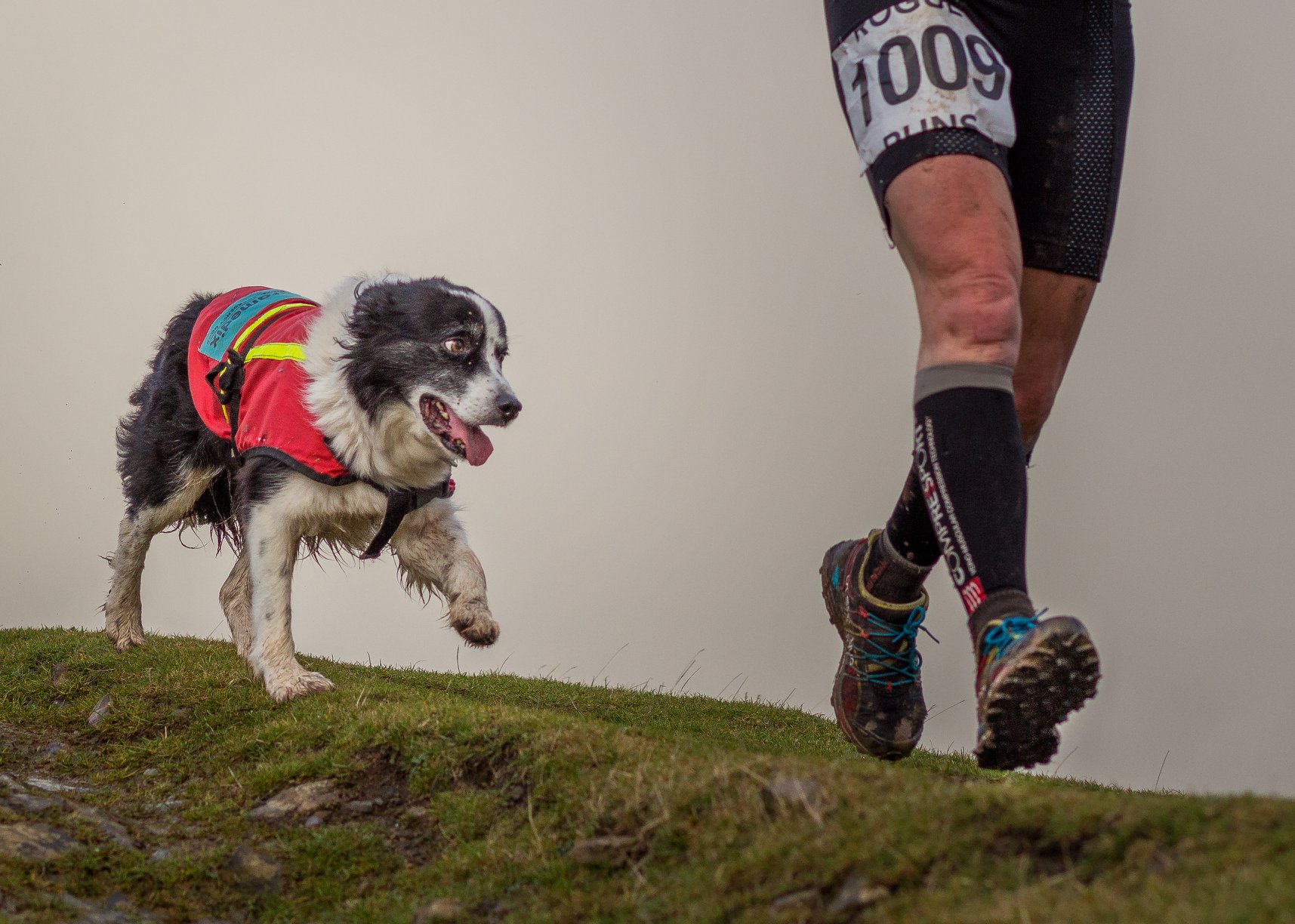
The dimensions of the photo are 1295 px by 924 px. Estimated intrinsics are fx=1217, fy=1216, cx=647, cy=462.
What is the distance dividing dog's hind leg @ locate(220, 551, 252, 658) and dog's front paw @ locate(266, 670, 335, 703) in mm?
1303

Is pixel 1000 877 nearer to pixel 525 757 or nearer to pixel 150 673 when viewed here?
pixel 525 757

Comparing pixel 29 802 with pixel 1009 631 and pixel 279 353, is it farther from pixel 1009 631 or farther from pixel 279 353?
pixel 1009 631

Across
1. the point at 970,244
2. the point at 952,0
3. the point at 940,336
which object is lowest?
the point at 940,336

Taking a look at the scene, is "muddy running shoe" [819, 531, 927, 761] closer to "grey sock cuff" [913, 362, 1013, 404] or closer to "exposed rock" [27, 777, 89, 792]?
"grey sock cuff" [913, 362, 1013, 404]

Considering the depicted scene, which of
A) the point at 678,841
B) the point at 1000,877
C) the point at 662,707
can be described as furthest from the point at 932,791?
the point at 662,707

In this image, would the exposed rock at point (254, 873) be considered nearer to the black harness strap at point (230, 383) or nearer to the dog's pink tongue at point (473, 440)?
the dog's pink tongue at point (473, 440)

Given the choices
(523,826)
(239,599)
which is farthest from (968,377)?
(239,599)

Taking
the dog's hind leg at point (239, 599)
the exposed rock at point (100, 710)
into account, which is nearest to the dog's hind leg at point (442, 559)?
the dog's hind leg at point (239, 599)

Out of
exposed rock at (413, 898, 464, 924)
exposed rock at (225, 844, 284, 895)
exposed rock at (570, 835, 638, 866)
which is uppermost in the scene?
exposed rock at (570, 835, 638, 866)

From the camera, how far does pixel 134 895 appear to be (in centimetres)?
347

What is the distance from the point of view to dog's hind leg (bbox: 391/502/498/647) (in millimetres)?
5465

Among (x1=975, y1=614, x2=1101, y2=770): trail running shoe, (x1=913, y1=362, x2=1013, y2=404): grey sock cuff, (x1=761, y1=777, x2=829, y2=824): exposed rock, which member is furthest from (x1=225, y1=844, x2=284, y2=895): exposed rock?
(x1=913, y1=362, x2=1013, y2=404): grey sock cuff

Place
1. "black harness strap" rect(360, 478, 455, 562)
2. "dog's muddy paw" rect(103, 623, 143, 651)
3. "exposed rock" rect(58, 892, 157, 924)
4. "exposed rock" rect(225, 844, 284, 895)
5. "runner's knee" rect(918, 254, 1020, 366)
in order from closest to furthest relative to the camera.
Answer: "runner's knee" rect(918, 254, 1020, 366) → "exposed rock" rect(58, 892, 157, 924) → "exposed rock" rect(225, 844, 284, 895) → "black harness strap" rect(360, 478, 455, 562) → "dog's muddy paw" rect(103, 623, 143, 651)

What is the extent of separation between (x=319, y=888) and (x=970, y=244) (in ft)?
8.27
